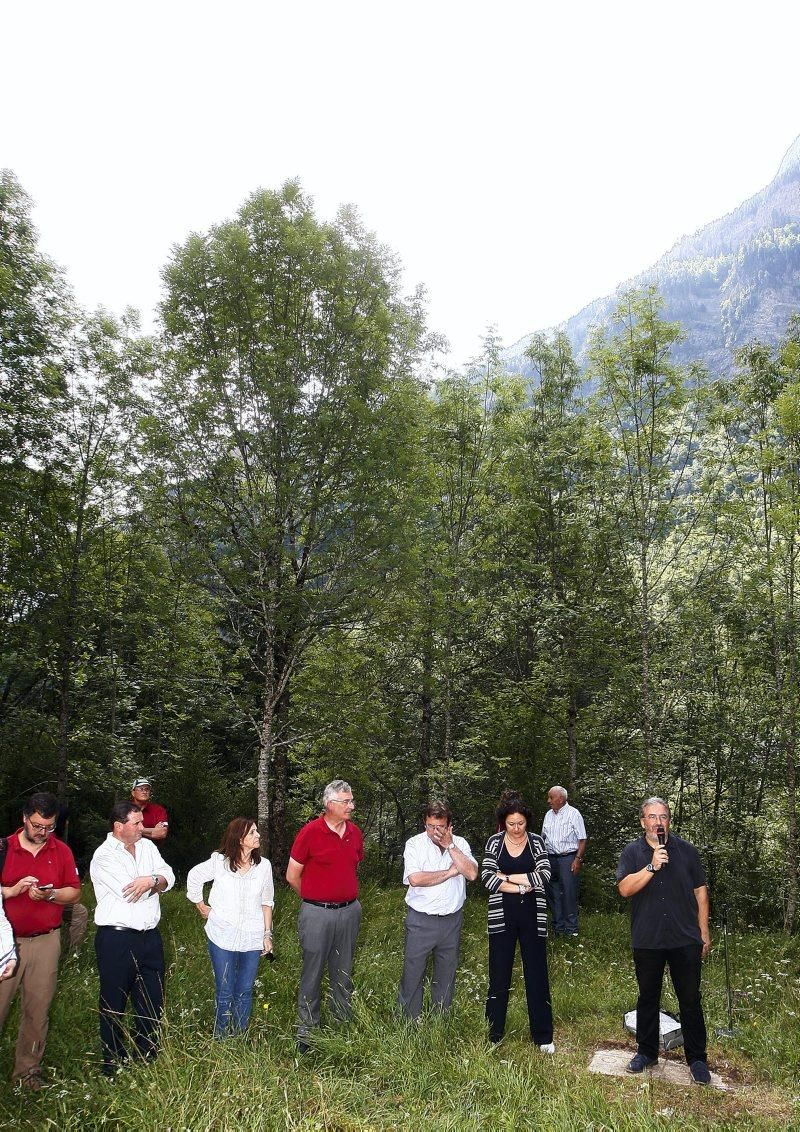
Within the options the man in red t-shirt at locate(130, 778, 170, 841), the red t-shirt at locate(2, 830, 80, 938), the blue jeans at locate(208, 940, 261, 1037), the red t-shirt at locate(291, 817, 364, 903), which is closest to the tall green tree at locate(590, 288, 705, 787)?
the red t-shirt at locate(291, 817, 364, 903)

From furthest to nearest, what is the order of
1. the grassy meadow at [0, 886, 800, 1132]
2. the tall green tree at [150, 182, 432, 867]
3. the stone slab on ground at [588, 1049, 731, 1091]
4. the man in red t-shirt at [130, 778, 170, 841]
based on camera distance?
1. the tall green tree at [150, 182, 432, 867]
2. the man in red t-shirt at [130, 778, 170, 841]
3. the stone slab on ground at [588, 1049, 731, 1091]
4. the grassy meadow at [0, 886, 800, 1132]

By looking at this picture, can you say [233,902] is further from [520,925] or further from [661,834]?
[661,834]

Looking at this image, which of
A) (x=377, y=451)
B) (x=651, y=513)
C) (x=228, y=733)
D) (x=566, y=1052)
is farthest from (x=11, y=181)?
(x=228, y=733)

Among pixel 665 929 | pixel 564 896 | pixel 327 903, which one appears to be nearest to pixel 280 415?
pixel 327 903

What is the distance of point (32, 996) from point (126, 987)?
592mm

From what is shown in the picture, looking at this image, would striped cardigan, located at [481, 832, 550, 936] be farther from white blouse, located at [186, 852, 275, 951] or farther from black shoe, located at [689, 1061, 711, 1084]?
white blouse, located at [186, 852, 275, 951]

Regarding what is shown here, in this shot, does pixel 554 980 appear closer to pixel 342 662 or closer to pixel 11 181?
pixel 342 662

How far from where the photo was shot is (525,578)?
47.5ft

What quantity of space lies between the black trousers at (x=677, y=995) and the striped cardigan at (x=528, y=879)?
72cm

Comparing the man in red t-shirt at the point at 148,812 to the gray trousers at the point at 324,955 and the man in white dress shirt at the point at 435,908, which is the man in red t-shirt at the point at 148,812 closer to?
the gray trousers at the point at 324,955

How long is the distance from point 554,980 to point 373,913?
329 cm

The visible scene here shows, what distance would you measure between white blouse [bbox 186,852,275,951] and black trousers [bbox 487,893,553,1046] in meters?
1.73

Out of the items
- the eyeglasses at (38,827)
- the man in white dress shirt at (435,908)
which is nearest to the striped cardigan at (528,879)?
the man in white dress shirt at (435,908)

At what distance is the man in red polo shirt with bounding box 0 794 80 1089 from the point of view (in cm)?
467
